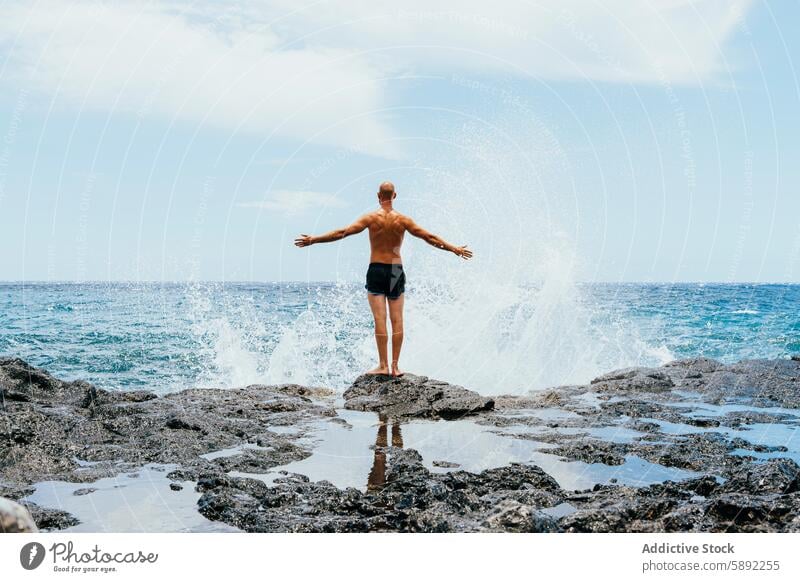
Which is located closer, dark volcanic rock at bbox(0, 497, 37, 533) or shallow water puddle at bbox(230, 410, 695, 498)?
dark volcanic rock at bbox(0, 497, 37, 533)

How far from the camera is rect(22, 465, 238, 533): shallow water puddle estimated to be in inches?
189

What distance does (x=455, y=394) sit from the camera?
379 inches

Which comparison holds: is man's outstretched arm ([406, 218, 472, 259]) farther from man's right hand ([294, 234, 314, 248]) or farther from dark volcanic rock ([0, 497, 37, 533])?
dark volcanic rock ([0, 497, 37, 533])

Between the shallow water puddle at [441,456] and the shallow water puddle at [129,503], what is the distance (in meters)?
0.79

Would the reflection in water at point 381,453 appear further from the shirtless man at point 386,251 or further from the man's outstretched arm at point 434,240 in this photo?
→ the man's outstretched arm at point 434,240

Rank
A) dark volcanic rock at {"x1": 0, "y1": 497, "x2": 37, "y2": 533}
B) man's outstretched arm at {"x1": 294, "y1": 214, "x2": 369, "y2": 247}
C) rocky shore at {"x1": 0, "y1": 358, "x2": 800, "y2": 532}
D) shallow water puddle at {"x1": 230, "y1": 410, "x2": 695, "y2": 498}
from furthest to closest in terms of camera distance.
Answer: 1. man's outstretched arm at {"x1": 294, "y1": 214, "x2": 369, "y2": 247}
2. shallow water puddle at {"x1": 230, "y1": 410, "x2": 695, "y2": 498}
3. rocky shore at {"x1": 0, "y1": 358, "x2": 800, "y2": 532}
4. dark volcanic rock at {"x1": 0, "y1": 497, "x2": 37, "y2": 533}

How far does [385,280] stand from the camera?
10.2m

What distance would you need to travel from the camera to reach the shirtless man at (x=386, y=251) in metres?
9.82

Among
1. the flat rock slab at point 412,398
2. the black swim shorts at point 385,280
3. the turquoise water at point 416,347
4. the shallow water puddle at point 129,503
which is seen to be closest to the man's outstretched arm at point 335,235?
the black swim shorts at point 385,280

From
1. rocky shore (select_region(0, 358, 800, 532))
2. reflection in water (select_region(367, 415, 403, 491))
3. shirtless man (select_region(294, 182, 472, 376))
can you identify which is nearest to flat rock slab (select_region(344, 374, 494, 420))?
rocky shore (select_region(0, 358, 800, 532))

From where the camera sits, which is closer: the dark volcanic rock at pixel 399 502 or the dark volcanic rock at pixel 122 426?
the dark volcanic rock at pixel 399 502

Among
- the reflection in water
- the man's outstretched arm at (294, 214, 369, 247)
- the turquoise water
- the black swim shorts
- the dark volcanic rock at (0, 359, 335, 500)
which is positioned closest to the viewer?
the reflection in water

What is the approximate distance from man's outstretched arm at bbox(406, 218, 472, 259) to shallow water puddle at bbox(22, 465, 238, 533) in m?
5.15

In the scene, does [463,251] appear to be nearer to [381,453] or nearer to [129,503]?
[381,453]
